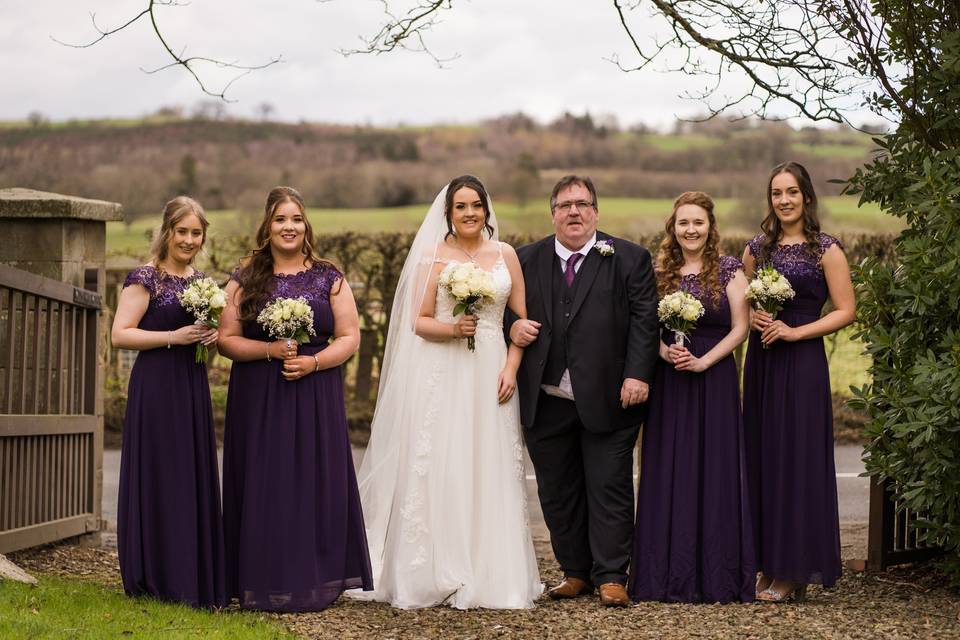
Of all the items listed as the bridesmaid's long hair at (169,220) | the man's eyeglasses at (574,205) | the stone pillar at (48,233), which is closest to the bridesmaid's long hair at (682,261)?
the man's eyeglasses at (574,205)

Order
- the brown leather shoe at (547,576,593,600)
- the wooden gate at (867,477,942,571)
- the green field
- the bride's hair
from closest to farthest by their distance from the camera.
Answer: the bride's hair → the brown leather shoe at (547,576,593,600) → the wooden gate at (867,477,942,571) → the green field

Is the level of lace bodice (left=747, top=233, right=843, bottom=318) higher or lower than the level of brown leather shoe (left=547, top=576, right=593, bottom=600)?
higher

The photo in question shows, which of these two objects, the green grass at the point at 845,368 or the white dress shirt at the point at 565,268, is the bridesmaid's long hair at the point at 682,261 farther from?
the green grass at the point at 845,368

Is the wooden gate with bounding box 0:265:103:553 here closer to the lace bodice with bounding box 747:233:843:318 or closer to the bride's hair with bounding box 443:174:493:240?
the bride's hair with bounding box 443:174:493:240

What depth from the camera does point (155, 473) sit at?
5.92 m

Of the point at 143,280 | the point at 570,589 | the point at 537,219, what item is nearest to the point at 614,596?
the point at 570,589

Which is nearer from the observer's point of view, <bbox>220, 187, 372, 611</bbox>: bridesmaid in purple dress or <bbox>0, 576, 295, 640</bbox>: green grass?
<bbox>0, 576, 295, 640</bbox>: green grass

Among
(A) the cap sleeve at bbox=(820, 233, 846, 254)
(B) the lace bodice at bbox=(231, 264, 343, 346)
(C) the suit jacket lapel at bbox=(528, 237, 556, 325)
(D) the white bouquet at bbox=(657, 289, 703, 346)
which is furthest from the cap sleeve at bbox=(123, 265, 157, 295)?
(A) the cap sleeve at bbox=(820, 233, 846, 254)

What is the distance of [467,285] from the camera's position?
6.10 metres

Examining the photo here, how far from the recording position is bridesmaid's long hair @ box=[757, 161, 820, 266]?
247 inches

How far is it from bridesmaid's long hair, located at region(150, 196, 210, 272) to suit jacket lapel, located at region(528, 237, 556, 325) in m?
1.86

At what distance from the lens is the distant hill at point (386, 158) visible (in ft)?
77.3

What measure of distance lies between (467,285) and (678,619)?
79.3 inches

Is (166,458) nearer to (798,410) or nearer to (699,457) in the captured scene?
(699,457)
